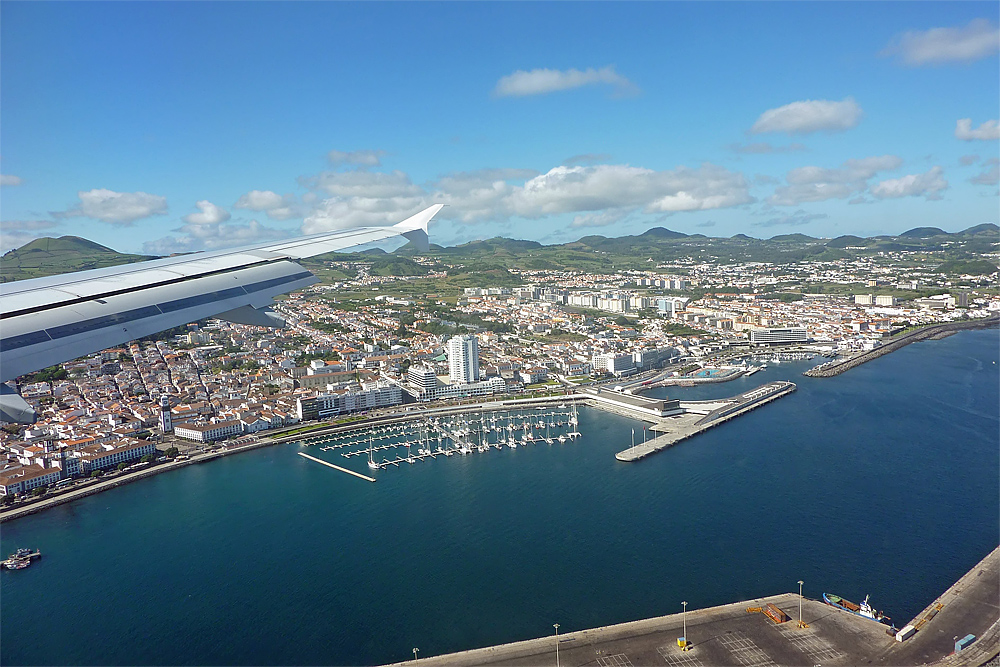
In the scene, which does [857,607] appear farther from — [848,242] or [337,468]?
[848,242]

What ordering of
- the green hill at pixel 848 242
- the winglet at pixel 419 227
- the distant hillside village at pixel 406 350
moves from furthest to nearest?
1. the green hill at pixel 848 242
2. the distant hillside village at pixel 406 350
3. the winglet at pixel 419 227

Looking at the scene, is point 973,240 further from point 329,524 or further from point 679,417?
point 329,524

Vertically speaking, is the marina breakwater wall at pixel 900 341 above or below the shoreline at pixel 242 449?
below

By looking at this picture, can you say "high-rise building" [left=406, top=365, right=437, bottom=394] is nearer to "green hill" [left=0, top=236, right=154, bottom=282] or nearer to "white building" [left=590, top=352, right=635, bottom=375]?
"white building" [left=590, top=352, right=635, bottom=375]

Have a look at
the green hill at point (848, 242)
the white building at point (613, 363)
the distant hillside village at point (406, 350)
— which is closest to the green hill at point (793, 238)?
the green hill at point (848, 242)

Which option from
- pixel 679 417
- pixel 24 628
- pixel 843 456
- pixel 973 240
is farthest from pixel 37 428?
pixel 973 240

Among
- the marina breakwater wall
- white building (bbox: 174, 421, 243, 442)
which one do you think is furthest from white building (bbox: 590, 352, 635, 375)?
white building (bbox: 174, 421, 243, 442)

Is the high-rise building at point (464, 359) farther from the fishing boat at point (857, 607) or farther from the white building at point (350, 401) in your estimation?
the fishing boat at point (857, 607)
